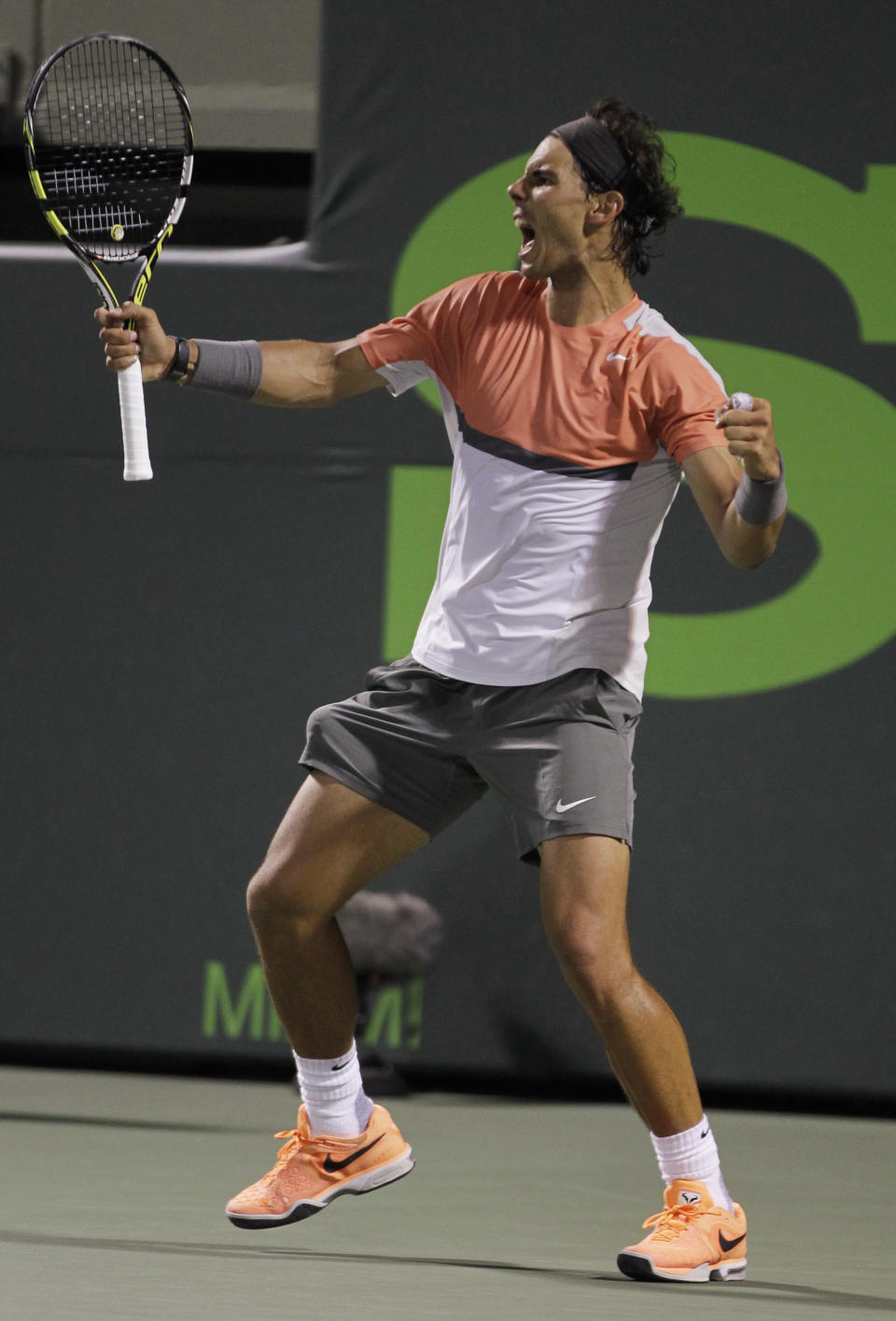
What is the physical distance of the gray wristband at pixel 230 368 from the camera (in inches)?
121

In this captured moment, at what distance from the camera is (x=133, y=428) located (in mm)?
2861

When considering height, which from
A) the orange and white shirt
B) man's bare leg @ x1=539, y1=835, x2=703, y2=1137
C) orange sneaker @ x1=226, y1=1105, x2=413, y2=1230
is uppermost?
the orange and white shirt

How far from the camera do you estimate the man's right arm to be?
2994 millimetres

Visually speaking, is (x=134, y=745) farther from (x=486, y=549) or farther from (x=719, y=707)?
(x=486, y=549)

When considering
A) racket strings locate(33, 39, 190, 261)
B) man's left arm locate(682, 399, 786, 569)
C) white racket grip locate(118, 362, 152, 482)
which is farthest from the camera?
racket strings locate(33, 39, 190, 261)

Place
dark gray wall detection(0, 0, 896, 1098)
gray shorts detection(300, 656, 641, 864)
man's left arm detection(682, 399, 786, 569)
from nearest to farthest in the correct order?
man's left arm detection(682, 399, 786, 569)
gray shorts detection(300, 656, 641, 864)
dark gray wall detection(0, 0, 896, 1098)

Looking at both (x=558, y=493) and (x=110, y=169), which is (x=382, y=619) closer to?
(x=110, y=169)

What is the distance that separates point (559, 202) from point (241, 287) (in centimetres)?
189

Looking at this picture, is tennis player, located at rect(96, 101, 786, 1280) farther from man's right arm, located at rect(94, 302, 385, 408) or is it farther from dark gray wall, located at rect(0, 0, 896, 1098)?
dark gray wall, located at rect(0, 0, 896, 1098)

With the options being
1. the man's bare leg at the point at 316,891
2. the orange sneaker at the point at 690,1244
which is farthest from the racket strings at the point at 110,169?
the orange sneaker at the point at 690,1244

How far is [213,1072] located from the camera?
490cm

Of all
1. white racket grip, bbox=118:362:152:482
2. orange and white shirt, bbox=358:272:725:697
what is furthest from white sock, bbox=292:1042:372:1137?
white racket grip, bbox=118:362:152:482

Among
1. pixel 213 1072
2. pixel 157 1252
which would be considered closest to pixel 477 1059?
pixel 213 1072

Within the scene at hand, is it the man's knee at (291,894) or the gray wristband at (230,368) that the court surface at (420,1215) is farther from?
the gray wristband at (230,368)
